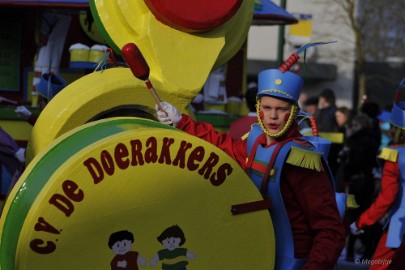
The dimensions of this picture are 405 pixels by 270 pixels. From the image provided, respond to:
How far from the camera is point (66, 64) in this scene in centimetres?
948

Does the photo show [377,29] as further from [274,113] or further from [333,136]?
[274,113]

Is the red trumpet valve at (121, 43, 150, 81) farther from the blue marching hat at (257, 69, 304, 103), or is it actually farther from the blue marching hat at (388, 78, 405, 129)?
the blue marching hat at (388, 78, 405, 129)

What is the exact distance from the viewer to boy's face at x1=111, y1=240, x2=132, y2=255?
3801mm

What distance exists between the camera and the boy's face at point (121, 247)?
3.80 metres

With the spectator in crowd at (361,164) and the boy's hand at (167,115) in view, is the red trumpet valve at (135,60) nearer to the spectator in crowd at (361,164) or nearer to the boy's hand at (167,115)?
the boy's hand at (167,115)

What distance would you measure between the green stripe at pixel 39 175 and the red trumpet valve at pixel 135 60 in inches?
14.5

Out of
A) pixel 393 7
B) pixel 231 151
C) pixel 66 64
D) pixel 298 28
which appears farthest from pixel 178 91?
pixel 393 7

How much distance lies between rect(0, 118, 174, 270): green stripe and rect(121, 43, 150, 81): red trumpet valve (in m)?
0.37

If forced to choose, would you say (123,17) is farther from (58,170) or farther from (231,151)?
(58,170)

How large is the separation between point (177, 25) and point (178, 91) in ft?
1.20

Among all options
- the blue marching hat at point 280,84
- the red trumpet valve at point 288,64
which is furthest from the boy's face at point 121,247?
the red trumpet valve at point 288,64

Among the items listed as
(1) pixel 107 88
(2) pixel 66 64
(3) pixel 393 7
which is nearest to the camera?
(1) pixel 107 88

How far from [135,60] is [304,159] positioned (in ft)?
2.76

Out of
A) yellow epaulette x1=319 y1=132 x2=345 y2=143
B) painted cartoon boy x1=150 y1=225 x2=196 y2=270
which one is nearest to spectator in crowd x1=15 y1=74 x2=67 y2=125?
painted cartoon boy x1=150 y1=225 x2=196 y2=270
